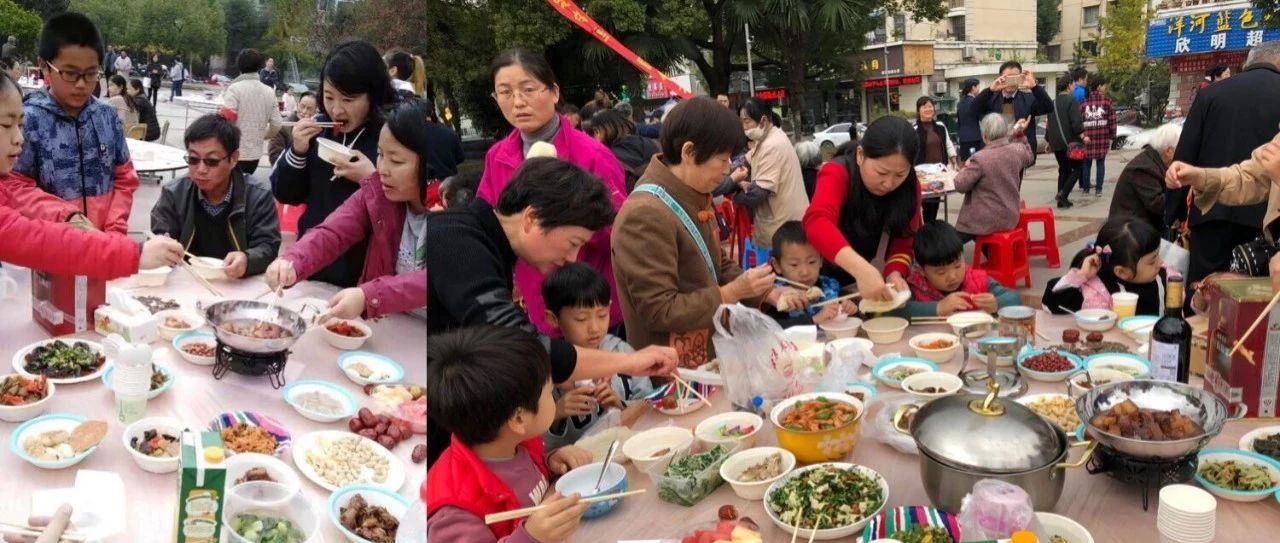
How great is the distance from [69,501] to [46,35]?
623 millimetres

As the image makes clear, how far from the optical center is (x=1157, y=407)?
1826 millimetres

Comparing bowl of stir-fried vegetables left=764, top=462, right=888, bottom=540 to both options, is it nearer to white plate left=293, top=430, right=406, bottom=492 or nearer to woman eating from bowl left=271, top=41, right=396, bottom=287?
white plate left=293, top=430, right=406, bottom=492

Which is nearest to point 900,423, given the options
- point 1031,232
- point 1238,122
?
point 1238,122

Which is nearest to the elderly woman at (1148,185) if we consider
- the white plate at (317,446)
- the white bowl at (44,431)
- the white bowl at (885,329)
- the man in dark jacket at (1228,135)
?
the man in dark jacket at (1228,135)

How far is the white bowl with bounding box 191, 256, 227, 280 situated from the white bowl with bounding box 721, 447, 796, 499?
0.98 meters

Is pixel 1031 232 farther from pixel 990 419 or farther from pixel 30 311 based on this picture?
pixel 30 311

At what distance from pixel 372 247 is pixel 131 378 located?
438mm

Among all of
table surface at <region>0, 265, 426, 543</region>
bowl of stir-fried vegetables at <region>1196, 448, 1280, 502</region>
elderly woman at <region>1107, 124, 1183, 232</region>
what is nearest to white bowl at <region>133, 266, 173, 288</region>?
table surface at <region>0, 265, 426, 543</region>

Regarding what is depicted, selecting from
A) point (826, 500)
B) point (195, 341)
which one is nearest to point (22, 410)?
point (195, 341)

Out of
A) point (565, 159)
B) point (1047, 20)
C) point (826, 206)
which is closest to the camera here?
point (565, 159)

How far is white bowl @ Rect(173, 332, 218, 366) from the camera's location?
1309 millimetres

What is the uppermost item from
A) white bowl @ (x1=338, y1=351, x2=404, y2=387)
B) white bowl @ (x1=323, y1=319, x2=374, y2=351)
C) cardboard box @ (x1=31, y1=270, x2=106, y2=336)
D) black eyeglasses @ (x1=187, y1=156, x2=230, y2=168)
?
black eyeglasses @ (x1=187, y1=156, x2=230, y2=168)

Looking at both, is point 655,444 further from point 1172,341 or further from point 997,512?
point 1172,341

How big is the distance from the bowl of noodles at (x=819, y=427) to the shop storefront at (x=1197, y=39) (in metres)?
13.1
